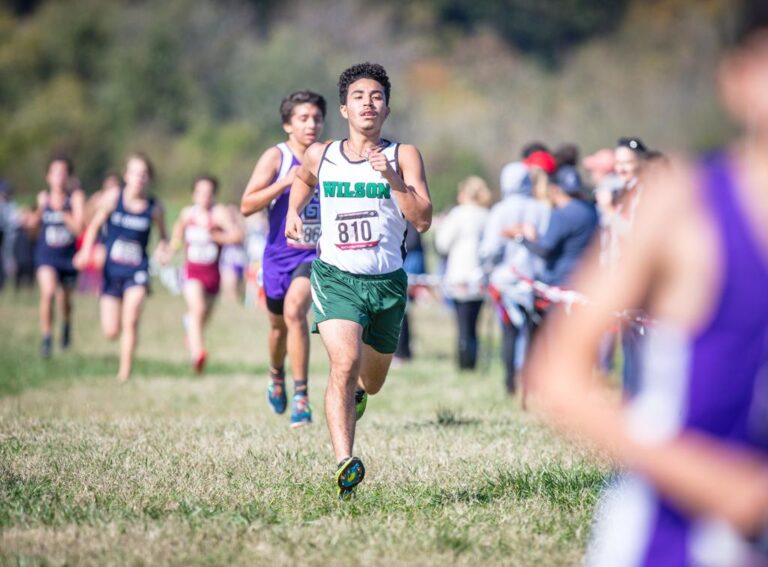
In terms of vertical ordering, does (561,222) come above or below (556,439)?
above

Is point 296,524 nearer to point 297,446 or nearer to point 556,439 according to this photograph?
point 297,446

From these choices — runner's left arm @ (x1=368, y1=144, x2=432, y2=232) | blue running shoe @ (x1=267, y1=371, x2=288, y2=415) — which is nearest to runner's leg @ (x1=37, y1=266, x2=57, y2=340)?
blue running shoe @ (x1=267, y1=371, x2=288, y2=415)

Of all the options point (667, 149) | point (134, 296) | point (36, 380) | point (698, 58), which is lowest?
point (36, 380)

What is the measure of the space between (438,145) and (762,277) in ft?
175

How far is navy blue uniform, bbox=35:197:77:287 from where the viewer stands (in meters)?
16.9

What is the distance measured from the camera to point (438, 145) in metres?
55.9

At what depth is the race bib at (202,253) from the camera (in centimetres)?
1398

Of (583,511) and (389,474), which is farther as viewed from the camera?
(389,474)

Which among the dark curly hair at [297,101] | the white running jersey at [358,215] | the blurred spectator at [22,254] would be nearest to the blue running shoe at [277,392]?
the dark curly hair at [297,101]

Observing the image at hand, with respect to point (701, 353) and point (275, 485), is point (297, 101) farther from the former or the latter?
point (701, 353)

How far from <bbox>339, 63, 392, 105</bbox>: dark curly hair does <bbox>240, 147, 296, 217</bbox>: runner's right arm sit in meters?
1.83

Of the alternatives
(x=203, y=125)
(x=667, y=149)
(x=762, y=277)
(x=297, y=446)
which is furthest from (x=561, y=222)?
(x=203, y=125)

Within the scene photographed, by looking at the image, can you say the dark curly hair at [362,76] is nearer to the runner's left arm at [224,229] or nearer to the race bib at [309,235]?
the race bib at [309,235]

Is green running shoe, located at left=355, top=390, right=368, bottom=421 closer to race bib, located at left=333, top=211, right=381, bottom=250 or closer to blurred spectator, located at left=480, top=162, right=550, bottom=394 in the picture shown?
race bib, located at left=333, top=211, right=381, bottom=250
